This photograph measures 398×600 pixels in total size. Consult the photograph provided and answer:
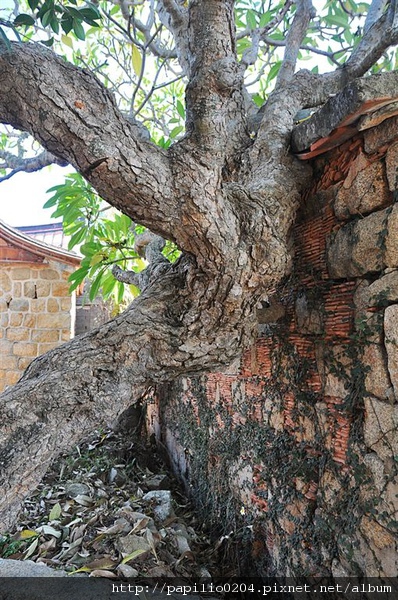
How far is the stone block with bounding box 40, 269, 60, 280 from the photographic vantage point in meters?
5.80

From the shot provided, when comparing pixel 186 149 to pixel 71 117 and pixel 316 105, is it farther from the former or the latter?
pixel 316 105

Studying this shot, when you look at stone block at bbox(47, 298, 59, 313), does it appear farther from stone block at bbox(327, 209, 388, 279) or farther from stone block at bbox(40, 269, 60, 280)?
stone block at bbox(327, 209, 388, 279)

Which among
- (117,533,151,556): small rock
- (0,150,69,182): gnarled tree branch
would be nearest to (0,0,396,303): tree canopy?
(0,150,69,182): gnarled tree branch

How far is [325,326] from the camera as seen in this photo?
7.14 feet

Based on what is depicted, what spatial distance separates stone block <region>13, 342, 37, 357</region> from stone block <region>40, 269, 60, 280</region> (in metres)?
0.93

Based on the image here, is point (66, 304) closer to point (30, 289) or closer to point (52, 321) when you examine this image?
point (52, 321)

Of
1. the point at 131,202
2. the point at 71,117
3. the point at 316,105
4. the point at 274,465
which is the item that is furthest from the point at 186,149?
the point at 274,465

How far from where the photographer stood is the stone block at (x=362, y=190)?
6.23 ft

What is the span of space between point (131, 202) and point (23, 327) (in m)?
4.43

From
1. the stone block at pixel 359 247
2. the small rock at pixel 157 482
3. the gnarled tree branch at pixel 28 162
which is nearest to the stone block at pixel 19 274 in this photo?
the gnarled tree branch at pixel 28 162

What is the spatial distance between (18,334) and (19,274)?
81 centimetres

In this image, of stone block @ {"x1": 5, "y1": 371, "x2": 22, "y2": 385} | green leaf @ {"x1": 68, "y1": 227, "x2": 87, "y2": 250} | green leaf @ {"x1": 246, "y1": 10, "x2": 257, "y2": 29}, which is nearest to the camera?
green leaf @ {"x1": 246, "y1": 10, "x2": 257, "y2": 29}

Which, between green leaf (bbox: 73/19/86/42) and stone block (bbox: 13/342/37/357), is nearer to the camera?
green leaf (bbox: 73/19/86/42)

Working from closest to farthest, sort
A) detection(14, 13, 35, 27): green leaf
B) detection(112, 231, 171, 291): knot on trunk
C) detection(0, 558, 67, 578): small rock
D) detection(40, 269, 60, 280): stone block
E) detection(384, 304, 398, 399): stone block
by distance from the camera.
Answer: detection(14, 13, 35, 27): green leaf
detection(384, 304, 398, 399): stone block
detection(0, 558, 67, 578): small rock
detection(112, 231, 171, 291): knot on trunk
detection(40, 269, 60, 280): stone block
